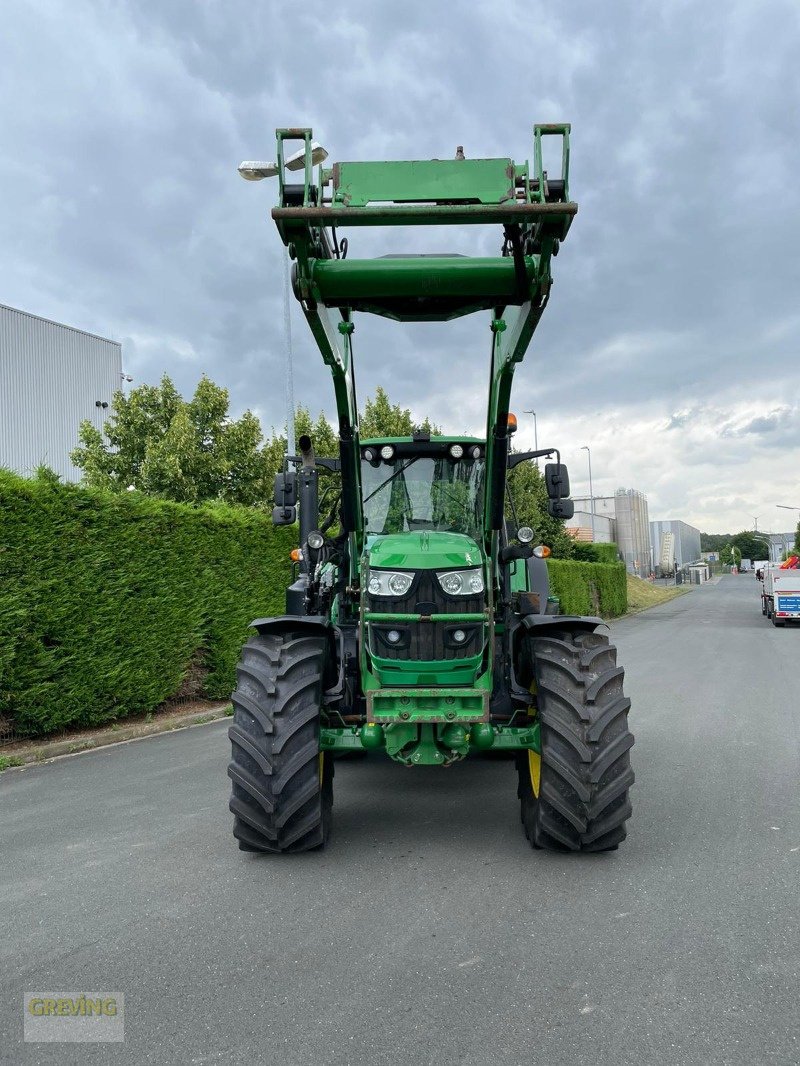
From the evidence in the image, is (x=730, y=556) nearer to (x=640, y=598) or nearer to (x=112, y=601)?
(x=640, y=598)

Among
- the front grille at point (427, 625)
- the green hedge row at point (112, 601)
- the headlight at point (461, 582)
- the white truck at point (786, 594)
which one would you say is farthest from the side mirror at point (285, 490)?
the white truck at point (786, 594)

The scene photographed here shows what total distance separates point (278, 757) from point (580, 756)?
1.63m

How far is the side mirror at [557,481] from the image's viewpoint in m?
5.61

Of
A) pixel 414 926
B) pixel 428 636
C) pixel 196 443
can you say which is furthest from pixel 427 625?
pixel 196 443

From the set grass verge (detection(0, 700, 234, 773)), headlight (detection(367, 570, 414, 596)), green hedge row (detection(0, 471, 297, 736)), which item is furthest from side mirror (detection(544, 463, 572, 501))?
grass verge (detection(0, 700, 234, 773))

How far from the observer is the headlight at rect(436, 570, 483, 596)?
456cm

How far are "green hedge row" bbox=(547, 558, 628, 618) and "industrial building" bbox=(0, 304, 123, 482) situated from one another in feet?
55.8

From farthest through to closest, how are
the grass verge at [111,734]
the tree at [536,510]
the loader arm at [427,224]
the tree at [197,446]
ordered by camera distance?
the tree at [536,510] → the tree at [197,446] → the grass verge at [111,734] → the loader arm at [427,224]

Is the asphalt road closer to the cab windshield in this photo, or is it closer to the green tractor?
the green tractor

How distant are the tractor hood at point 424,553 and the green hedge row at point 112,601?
451cm

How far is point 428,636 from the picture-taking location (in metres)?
4.53

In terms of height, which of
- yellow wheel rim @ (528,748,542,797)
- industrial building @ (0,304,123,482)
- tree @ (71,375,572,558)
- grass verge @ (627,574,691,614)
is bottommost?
grass verge @ (627,574,691,614)

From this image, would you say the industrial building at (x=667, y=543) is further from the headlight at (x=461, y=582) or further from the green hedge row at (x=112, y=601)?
the headlight at (x=461, y=582)

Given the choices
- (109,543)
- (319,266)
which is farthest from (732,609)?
(319,266)
